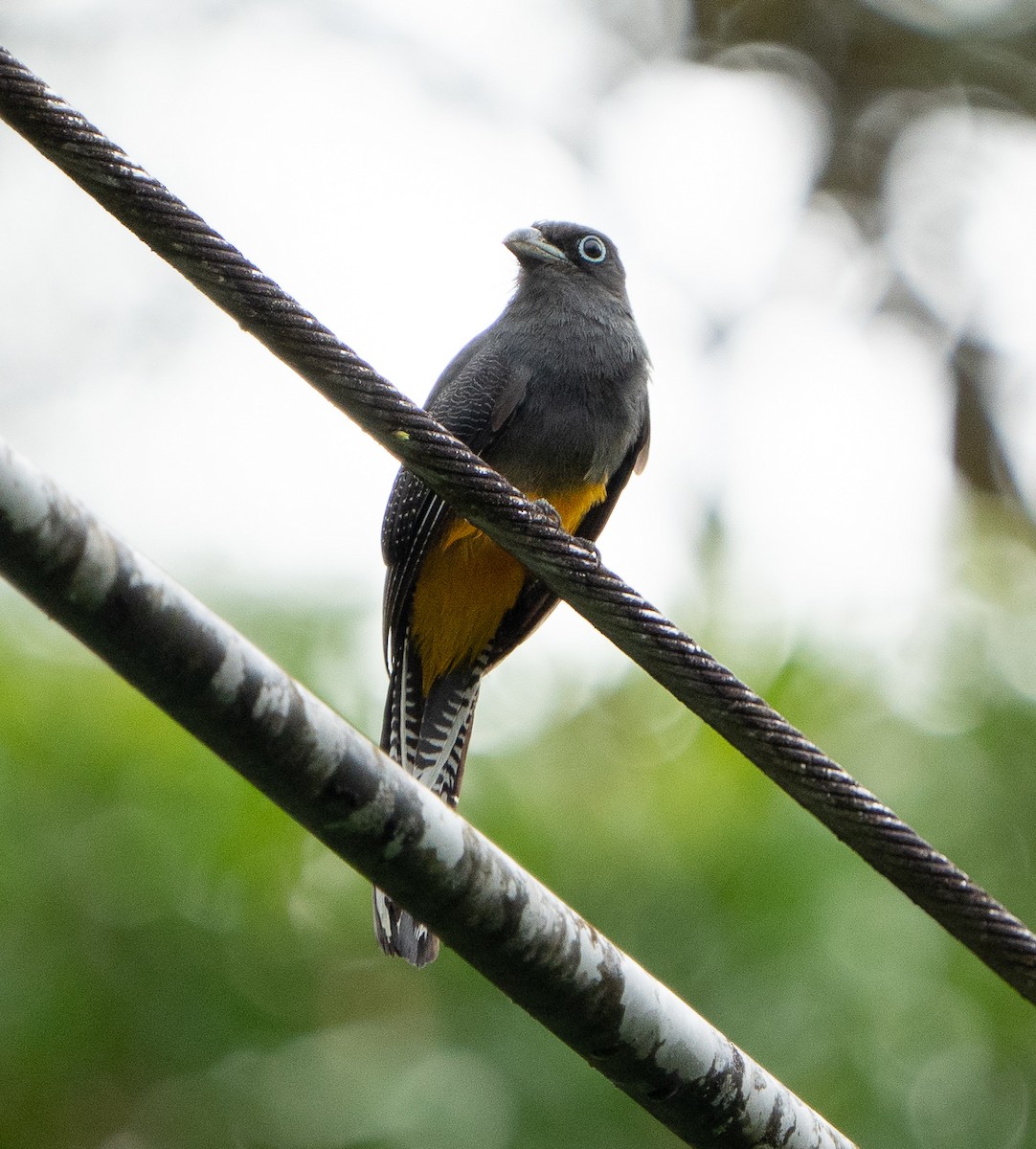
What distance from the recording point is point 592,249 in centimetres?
560

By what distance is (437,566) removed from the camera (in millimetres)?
4887

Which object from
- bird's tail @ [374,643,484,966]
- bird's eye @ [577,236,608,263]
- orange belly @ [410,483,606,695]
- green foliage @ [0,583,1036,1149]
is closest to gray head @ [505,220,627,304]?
bird's eye @ [577,236,608,263]

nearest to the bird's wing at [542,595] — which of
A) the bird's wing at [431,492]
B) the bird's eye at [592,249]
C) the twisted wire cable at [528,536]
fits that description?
the bird's wing at [431,492]

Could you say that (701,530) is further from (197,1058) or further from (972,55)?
(197,1058)

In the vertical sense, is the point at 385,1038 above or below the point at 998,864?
below

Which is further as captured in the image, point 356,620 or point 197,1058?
point 356,620

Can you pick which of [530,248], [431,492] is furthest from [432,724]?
[530,248]

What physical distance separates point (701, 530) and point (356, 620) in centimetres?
365

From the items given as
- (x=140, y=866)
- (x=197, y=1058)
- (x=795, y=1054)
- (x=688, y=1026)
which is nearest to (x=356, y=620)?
(x=140, y=866)

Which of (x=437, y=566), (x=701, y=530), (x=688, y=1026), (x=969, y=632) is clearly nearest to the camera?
(x=688, y=1026)

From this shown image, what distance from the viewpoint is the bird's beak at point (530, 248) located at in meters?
5.35

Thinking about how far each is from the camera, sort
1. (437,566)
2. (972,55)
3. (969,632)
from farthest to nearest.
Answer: (972,55), (969,632), (437,566)

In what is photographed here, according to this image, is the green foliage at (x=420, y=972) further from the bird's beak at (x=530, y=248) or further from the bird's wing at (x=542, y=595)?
the bird's beak at (x=530, y=248)

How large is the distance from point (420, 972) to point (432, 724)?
161 centimetres
